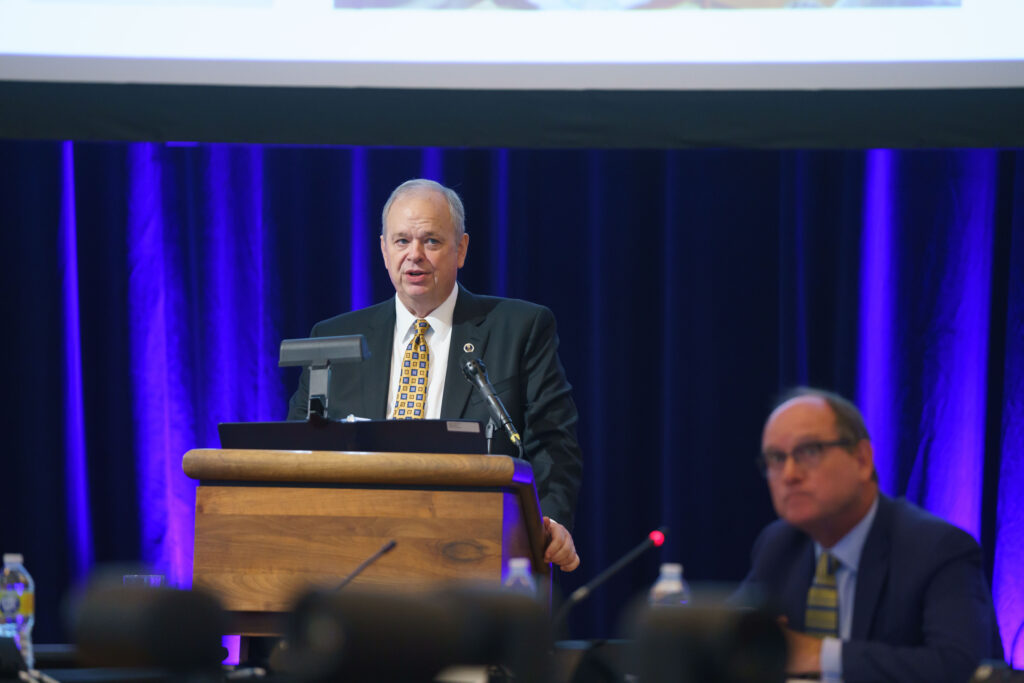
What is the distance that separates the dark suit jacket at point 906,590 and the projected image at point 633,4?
2316 millimetres

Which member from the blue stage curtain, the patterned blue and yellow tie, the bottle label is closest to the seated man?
the patterned blue and yellow tie

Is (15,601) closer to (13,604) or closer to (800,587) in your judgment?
(13,604)

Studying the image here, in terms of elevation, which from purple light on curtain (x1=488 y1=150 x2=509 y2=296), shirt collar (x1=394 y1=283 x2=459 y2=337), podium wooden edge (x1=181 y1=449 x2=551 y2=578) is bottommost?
podium wooden edge (x1=181 y1=449 x2=551 y2=578)

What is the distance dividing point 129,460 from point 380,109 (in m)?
1.72

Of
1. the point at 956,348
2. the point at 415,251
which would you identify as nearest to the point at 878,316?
the point at 956,348

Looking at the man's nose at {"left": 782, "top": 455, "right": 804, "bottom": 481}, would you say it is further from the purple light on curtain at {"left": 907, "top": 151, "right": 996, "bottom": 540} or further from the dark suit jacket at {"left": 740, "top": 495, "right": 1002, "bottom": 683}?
the purple light on curtain at {"left": 907, "top": 151, "right": 996, "bottom": 540}

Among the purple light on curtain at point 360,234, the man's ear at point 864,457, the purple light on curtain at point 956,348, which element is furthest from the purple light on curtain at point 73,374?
the man's ear at point 864,457

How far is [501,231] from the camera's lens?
4.26 meters

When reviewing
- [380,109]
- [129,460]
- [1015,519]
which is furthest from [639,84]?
[129,460]

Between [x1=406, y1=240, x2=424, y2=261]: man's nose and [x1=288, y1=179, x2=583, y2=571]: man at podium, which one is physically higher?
[x1=406, y1=240, x2=424, y2=261]: man's nose

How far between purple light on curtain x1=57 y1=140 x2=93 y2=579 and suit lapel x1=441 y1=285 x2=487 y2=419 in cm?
185

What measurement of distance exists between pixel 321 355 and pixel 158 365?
229cm

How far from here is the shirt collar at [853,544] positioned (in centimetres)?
156

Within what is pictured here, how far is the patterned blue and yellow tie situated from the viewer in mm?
3057
